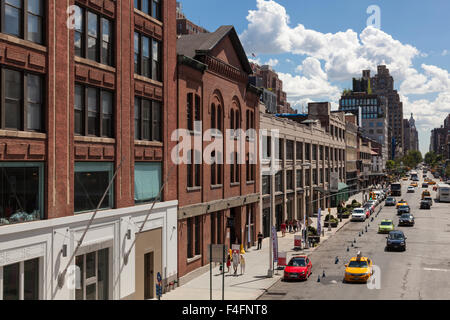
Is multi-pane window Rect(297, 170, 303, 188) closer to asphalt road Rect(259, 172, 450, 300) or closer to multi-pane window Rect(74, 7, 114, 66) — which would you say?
asphalt road Rect(259, 172, 450, 300)

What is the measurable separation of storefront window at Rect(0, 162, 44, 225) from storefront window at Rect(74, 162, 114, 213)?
7.89 feet

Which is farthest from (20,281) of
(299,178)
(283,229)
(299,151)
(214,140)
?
(299,151)

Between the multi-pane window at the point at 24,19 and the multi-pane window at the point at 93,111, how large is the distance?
3.32m

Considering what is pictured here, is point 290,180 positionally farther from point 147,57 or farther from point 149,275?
point 147,57

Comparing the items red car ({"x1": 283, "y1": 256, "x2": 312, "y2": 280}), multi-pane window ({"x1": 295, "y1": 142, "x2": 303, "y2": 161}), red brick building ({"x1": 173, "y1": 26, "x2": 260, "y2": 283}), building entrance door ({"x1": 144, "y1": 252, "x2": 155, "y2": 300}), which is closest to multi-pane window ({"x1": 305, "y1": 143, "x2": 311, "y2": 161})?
multi-pane window ({"x1": 295, "y1": 142, "x2": 303, "y2": 161})

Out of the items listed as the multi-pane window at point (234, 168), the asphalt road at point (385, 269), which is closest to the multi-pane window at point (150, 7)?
the multi-pane window at point (234, 168)

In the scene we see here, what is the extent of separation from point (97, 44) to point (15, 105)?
643 centimetres

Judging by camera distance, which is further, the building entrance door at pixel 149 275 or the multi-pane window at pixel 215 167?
the multi-pane window at pixel 215 167

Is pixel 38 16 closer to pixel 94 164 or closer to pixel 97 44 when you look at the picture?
pixel 97 44

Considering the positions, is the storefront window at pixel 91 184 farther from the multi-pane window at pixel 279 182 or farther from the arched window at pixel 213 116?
the multi-pane window at pixel 279 182

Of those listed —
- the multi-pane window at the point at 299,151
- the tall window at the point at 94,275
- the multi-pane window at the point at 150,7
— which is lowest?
the tall window at the point at 94,275

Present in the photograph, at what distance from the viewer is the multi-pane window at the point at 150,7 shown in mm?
27484

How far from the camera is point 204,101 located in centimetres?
3562

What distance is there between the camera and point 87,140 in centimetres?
2247
